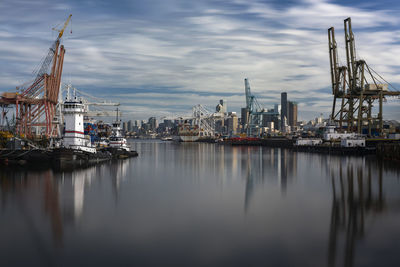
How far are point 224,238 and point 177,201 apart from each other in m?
7.45

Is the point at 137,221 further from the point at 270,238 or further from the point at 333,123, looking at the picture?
the point at 333,123

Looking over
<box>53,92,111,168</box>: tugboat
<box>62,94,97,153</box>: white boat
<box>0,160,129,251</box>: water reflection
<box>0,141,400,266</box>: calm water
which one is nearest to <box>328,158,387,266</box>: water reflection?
<box>0,141,400,266</box>: calm water

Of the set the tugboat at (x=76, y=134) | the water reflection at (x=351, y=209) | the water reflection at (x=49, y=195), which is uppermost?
the tugboat at (x=76, y=134)

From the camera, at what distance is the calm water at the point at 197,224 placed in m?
11.0

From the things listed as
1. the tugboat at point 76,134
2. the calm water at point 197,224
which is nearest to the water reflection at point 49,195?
the calm water at point 197,224

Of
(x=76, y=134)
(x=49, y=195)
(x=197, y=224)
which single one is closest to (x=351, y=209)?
(x=197, y=224)

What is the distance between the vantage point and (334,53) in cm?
7750

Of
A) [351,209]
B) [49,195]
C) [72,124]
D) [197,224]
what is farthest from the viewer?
[72,124]

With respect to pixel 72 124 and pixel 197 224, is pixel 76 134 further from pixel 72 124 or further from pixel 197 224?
pixel 197 224

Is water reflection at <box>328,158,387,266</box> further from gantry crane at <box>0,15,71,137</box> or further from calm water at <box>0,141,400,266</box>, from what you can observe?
gantry crane at <box>0,15,71,137</box>

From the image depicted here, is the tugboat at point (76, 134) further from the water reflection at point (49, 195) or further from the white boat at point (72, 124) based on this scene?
the water reflection at point (49, 195)

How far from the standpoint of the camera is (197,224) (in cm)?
1482

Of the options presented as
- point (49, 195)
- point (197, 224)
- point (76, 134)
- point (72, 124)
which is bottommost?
point (197, 224)

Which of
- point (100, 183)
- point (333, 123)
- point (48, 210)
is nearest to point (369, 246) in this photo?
point (48, 210)
